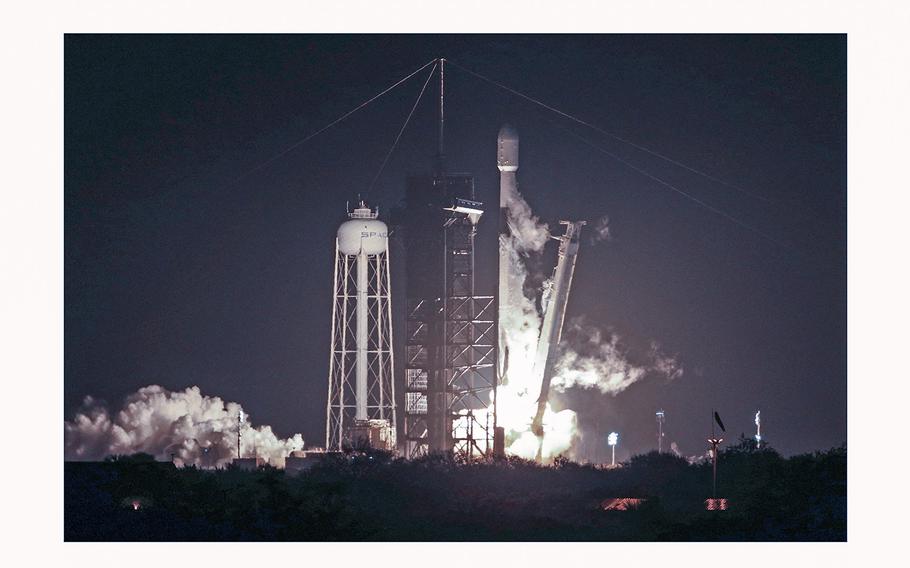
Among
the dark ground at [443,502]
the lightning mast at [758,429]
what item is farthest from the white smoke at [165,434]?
the lightning mast at [758,429]

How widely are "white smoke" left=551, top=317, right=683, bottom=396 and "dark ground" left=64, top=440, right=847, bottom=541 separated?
8.29 metres

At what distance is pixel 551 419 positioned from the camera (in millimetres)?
85000

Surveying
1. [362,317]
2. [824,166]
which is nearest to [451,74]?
[362,317]

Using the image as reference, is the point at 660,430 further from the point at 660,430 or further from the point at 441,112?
the point at 441,112

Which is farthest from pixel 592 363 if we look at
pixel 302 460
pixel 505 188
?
pixel 302 460

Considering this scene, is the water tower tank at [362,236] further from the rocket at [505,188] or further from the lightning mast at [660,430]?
the lightning mast at [660,430]

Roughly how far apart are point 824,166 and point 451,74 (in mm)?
18356

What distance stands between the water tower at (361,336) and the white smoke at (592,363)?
658 cm

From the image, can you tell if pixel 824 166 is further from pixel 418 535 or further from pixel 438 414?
pixel 418 535

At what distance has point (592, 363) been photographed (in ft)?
289

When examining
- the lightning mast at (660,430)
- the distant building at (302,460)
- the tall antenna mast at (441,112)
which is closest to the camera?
the tall antenna mast at (441,112)

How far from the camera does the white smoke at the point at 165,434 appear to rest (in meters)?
87.1

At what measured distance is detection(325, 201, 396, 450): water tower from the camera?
85.2 metres

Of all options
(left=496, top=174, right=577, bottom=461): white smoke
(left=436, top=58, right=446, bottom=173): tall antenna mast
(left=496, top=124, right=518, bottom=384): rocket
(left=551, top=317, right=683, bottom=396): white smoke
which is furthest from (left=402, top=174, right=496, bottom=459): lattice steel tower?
(left=551, top=317, right=683, bottom=396): white smoke
